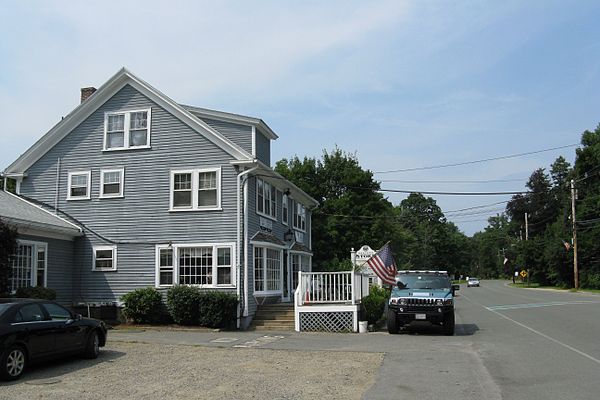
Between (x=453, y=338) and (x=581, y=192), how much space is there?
5724cm

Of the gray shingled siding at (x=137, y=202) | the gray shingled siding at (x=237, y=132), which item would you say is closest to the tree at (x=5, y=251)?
the gray shingled siding at (x=137, y=202)

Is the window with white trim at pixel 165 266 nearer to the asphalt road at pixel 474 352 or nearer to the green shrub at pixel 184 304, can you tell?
the green shrub at pixel 184 304

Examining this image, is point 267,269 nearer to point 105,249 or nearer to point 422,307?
point 105,249

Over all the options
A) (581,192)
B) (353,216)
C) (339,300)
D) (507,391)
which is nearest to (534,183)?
(581,192)

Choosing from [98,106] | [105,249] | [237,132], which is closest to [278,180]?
Answer: [237,132]

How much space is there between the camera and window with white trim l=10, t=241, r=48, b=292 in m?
18.7

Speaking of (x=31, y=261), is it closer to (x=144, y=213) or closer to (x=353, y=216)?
(x=144, y=213)

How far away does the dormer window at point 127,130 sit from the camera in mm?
21969

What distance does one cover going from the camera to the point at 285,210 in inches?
1050

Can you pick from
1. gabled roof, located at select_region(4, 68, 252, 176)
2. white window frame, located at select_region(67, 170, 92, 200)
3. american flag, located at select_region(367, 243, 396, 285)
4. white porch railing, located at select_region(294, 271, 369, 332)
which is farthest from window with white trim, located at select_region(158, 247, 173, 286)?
american flag, located at select_region(367, 243, 396, 285)

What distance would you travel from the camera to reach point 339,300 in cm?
1955

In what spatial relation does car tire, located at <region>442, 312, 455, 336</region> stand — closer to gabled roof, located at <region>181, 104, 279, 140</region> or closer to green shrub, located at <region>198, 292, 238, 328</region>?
green shrub, located at <region>198, 292, 238, 328</region>

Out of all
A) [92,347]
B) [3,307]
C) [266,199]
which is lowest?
[92,347]

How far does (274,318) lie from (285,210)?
7.13 m
